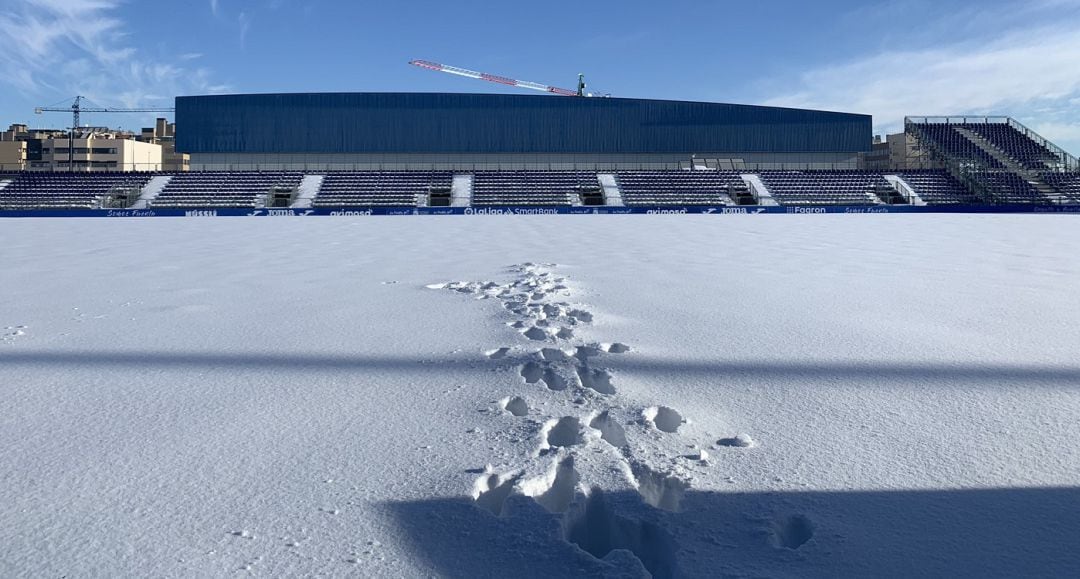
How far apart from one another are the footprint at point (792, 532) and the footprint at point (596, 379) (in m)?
1.50

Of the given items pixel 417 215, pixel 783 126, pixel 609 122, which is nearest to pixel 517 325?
pixel 417 215

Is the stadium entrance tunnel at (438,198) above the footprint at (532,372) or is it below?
above

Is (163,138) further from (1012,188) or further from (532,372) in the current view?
(532,372)

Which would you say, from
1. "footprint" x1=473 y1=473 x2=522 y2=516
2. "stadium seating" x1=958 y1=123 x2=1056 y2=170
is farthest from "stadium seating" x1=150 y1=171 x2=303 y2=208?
"stadium seating" x1=958 y1=123 x2=1056 y2=170

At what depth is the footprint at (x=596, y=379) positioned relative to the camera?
383 cm

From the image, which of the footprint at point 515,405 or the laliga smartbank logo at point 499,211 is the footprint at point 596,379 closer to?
the footprint at point 515,405

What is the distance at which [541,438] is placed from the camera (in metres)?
3.04

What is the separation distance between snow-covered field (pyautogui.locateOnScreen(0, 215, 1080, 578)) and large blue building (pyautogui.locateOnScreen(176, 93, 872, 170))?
1815 inches

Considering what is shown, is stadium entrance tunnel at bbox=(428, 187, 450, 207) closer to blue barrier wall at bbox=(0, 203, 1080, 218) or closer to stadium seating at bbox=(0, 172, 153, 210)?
blue barrier wall at bbox=(0, 203, 1080, 218)

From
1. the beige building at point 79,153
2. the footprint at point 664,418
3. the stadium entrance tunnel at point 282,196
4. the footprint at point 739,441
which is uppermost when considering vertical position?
the beige building at point 79,153

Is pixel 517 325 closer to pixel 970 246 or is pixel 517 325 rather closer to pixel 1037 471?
pixel 1037 471

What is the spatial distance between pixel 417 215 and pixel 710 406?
36.1 m

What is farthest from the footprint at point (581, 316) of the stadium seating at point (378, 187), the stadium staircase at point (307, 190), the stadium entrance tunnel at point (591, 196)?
the stadium entrance tunnel at point (591, 196)

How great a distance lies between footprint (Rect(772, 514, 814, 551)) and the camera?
224 centimetres
